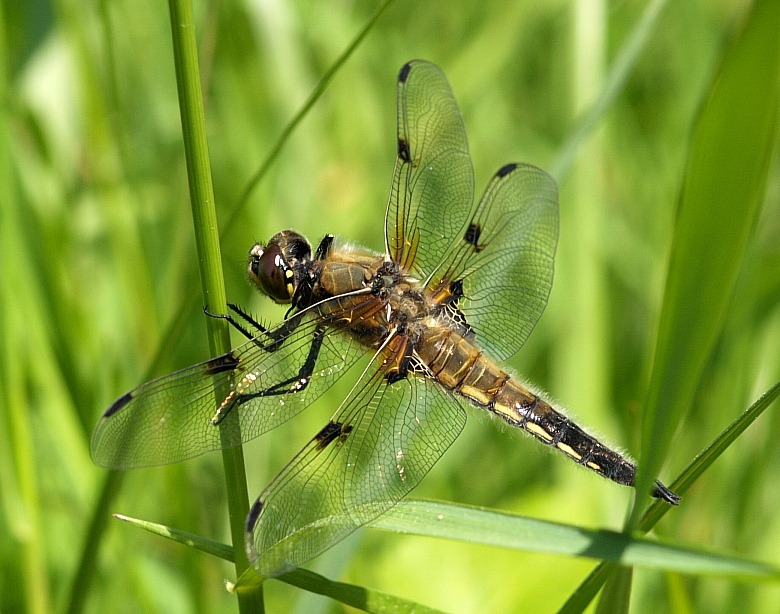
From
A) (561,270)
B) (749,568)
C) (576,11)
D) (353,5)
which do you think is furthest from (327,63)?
(749,568)

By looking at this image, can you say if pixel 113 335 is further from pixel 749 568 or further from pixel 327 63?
pixel 749 568

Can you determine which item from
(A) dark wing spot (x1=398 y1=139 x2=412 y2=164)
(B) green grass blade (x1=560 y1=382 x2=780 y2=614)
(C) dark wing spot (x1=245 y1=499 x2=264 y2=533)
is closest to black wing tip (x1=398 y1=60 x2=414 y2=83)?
(A) dark wing spot (x1=398 y1=139 x2=412 y2=164)

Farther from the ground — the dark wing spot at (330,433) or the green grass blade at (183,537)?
the dark wing spot at (330,433)

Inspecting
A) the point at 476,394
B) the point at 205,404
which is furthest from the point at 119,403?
the point at 476,394

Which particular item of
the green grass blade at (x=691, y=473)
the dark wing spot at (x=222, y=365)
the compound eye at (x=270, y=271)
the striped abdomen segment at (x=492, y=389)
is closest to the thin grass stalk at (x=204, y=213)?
the dark wing spot at (x=222, y=365)

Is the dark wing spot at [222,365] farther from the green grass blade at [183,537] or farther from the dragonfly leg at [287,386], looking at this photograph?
the green grass blade at [183,537]

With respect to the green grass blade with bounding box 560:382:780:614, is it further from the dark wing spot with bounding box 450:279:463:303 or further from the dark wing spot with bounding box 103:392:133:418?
the dark wing spot with bounding box 450:279:463:303

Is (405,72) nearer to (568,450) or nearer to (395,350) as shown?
(395,350)
